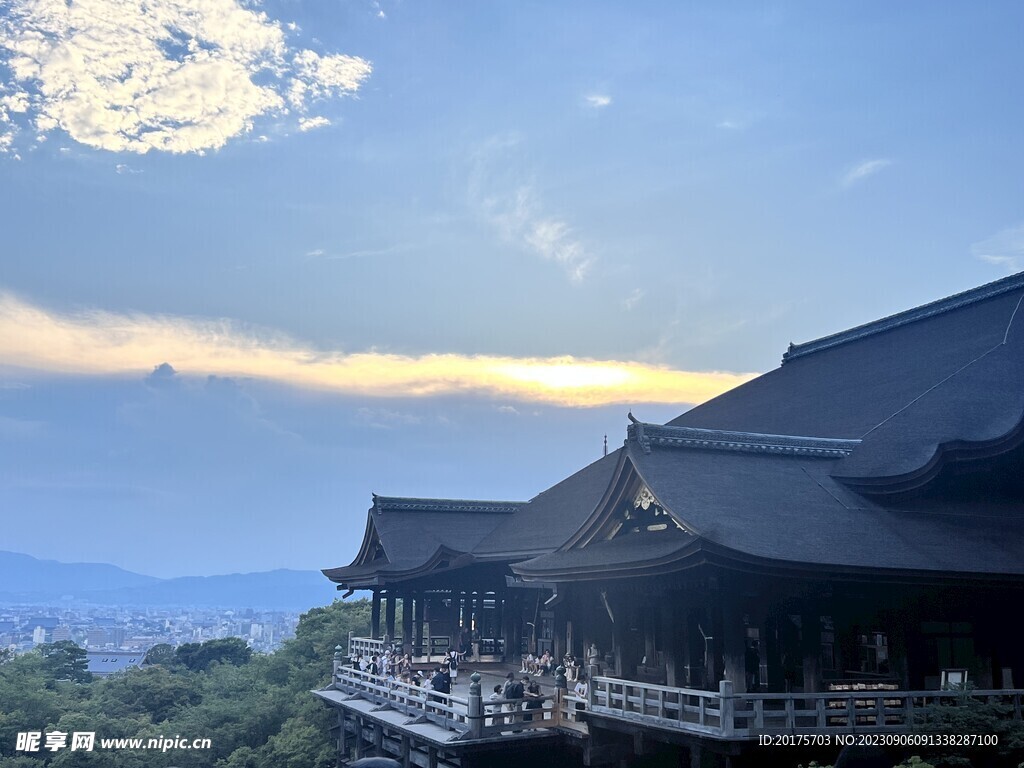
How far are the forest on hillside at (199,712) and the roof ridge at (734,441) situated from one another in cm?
2095

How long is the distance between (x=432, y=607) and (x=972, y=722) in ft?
73.9

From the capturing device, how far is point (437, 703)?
78.7 feet

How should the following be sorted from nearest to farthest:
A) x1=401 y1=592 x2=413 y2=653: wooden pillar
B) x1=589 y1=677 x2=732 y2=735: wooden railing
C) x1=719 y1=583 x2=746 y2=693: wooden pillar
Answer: x1=589 y1=677 x2=732 y2=735: wooden railing < x1=719 y1=583 x2=746 y2=693: wooden pillar < x1=401 y1=592 x2=413 y2=653: wooden pillar

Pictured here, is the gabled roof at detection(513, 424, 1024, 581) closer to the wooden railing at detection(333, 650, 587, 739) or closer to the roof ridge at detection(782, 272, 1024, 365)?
the wooden railing at detection(333, 650, 587, 739)

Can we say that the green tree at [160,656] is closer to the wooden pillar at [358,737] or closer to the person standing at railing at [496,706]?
the wooden pillar at [358,737]

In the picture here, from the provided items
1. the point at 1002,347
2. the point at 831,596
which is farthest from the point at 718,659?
the point at 1002,347

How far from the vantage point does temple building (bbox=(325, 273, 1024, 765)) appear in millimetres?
17672

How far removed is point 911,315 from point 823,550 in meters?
18.1

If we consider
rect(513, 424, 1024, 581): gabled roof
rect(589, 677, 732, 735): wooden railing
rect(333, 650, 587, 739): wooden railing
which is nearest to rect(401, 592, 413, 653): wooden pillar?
rect(333, 650, 587, 739): wooden railing

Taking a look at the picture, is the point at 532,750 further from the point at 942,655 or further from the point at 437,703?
the point at 942,655

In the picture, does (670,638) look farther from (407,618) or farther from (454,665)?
(407,618)

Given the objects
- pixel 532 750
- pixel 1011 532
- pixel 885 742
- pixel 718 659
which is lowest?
pixel 532 750

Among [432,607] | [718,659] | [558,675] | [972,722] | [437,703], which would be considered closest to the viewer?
[972,722]

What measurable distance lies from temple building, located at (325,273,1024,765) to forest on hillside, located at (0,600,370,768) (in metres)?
15.3
